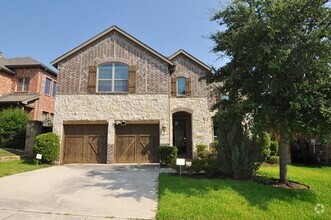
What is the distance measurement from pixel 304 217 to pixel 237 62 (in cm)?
594

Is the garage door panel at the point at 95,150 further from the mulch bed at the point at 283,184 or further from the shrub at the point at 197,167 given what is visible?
the mulch bed at the point at 283,184

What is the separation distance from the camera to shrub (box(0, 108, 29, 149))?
17656mm

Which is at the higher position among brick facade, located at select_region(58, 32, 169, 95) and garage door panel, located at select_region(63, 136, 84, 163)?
brick facade, located at select_region(58, 32, 169, 95)

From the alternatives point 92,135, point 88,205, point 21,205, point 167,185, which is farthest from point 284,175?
point 92,135

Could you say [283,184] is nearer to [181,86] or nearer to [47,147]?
[47,147]

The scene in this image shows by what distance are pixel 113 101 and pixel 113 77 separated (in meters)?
1.58

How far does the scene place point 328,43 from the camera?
8141 millimetres

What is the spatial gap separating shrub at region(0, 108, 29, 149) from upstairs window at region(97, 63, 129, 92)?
7.36 m

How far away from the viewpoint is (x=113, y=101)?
15.2 meters

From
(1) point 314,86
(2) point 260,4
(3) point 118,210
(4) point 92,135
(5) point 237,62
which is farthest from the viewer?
(4) point 92,135

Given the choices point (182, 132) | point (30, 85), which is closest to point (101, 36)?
point (182, 132)

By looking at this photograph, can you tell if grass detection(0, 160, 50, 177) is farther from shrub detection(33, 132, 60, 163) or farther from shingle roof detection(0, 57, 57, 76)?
shingle roof detection(0, 57, 57, 76)

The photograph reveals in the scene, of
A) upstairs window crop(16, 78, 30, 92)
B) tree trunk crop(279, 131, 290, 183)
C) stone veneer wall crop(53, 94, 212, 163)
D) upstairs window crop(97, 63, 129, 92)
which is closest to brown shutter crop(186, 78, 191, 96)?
stone veneer wall crop(53, 94, 212, 163)

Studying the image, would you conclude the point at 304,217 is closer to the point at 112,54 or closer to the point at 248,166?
the point at 248,166
